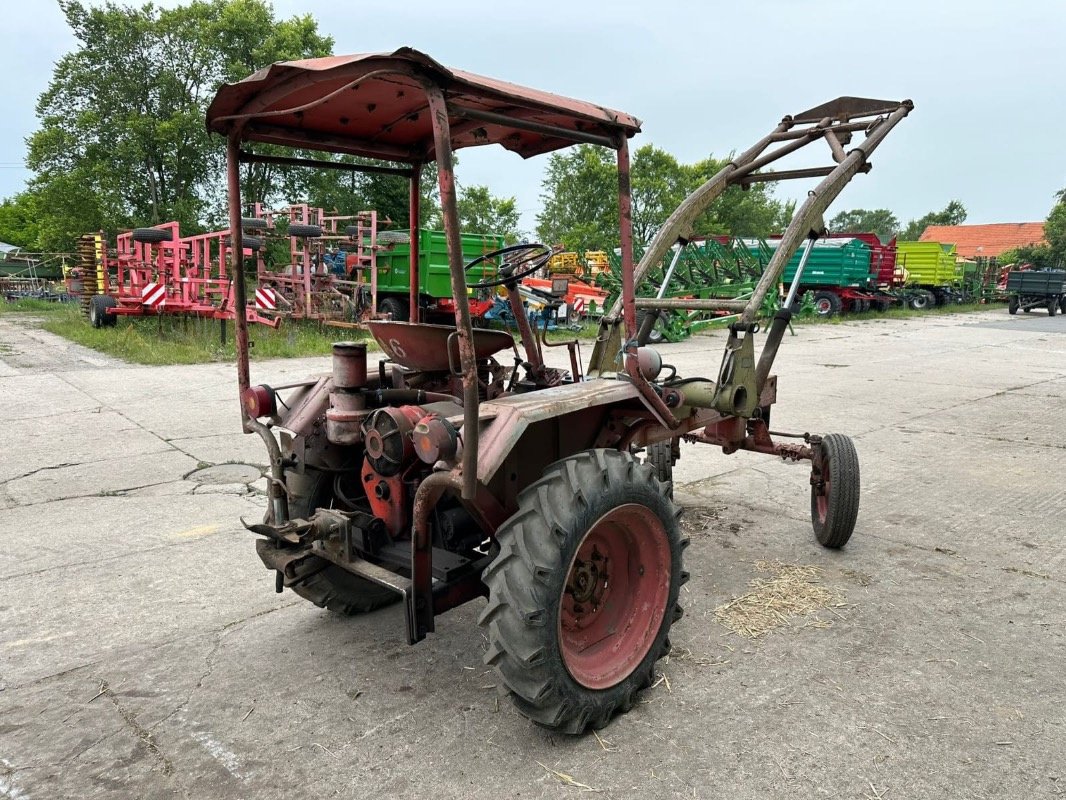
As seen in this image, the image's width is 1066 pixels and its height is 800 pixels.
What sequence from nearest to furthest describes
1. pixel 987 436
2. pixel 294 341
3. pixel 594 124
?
pixel 594 124, pixel 987 436, pixel 294 341

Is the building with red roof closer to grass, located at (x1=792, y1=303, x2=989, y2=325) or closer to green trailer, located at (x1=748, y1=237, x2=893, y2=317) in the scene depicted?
grass, located at (x1=792, y1=303, x2=989, y2=325)

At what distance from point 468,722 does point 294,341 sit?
444 inches

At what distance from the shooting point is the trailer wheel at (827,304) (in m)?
24.4

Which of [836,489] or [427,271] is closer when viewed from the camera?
[836,489]

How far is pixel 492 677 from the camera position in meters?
3.04

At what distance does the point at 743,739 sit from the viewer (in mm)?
2637

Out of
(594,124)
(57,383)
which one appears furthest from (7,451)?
(594,124)

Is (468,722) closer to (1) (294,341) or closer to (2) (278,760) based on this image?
(2) (278,760)

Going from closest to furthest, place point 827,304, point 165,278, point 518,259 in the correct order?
1. point 518,259
2. point 165,278
3. point 827,304

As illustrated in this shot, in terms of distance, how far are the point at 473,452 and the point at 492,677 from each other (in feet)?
3.87

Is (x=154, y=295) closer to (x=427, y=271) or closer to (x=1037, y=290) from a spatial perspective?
(x=427, y=271)

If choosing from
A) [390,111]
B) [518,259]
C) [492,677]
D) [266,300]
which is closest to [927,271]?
[266,300]

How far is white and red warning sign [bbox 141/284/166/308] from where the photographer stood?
1401 centimetres

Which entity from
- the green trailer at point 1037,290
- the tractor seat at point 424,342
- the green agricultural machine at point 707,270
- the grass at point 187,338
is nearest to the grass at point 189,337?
the grass at point 187,338
